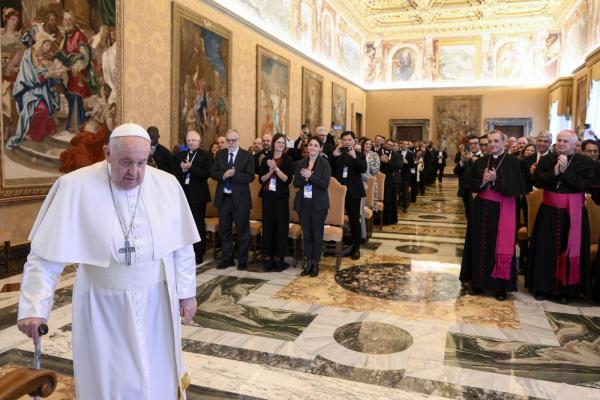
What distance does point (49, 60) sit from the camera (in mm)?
6359

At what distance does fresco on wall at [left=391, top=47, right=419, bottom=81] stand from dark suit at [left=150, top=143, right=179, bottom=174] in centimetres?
1956

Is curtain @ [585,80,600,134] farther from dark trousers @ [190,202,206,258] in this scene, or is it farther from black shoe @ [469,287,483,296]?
dark trousers @ [190,202,206,258]

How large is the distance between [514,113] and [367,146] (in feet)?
56.8

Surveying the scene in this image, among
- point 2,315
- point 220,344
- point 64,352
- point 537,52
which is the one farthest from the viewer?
point 537,52

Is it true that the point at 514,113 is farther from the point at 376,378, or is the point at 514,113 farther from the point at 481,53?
the point at 376,378

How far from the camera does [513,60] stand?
75.5ft

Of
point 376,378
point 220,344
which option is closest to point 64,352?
point 220,344

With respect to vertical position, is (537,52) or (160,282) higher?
(537,52)

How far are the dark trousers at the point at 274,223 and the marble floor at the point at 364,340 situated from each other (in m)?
0.35

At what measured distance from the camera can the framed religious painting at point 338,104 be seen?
1884 centimetres

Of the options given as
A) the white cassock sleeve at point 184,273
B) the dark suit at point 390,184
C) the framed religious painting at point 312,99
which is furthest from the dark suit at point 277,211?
the framed religious painting at point 312,99

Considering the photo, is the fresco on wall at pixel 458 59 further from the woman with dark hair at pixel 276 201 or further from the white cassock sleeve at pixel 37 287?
the white cassock sleeve at pixel 37 287

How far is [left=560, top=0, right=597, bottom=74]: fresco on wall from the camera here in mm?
17078

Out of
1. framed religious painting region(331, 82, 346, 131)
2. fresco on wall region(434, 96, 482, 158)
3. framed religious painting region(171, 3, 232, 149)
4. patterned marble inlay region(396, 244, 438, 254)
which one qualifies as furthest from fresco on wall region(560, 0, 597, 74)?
framed religious painting region(171, 3, 232, 149)
